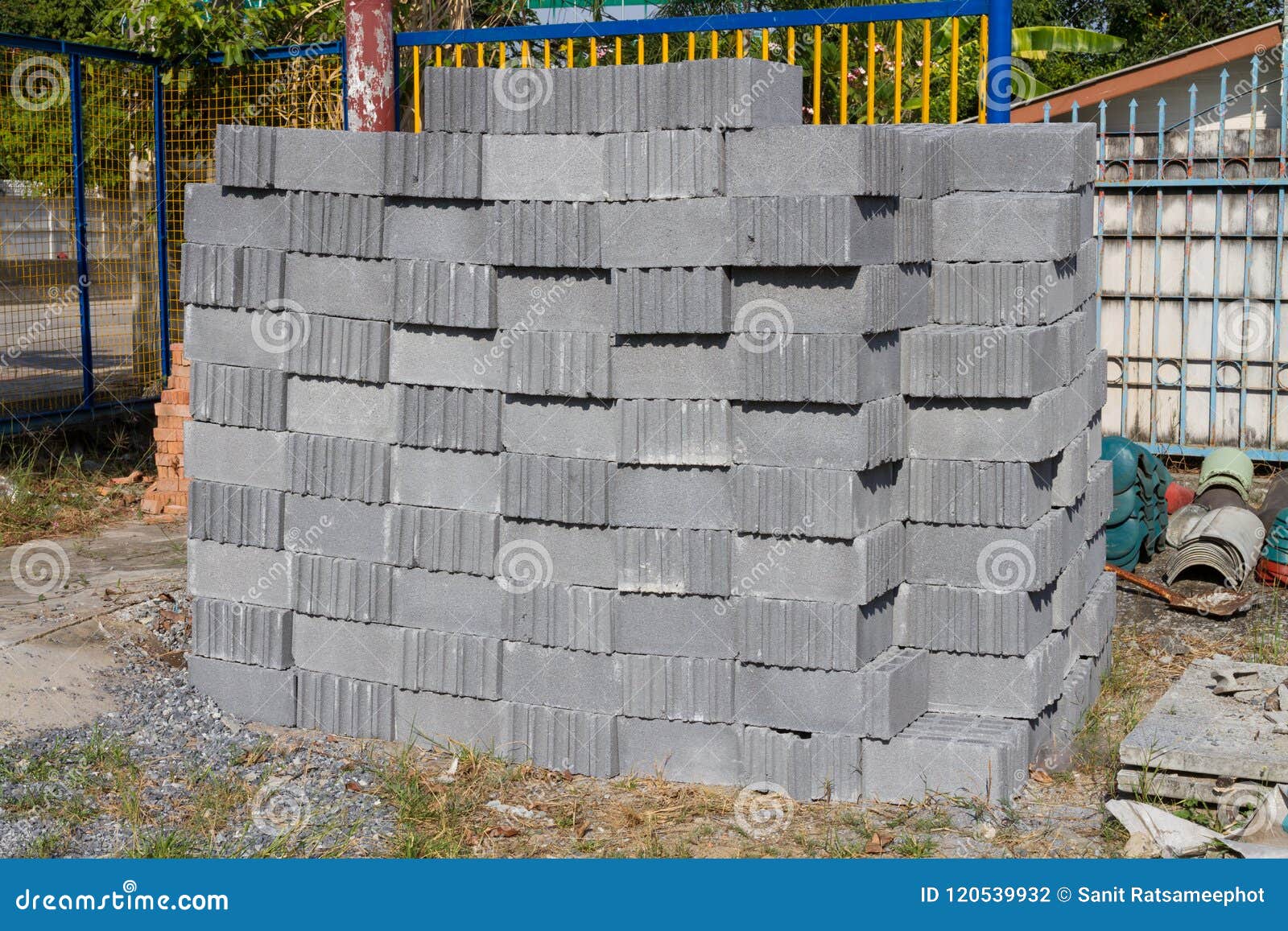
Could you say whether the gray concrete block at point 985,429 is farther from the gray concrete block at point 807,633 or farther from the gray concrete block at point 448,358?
the gray concrete block at point 448,358

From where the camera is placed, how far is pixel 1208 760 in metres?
4.73

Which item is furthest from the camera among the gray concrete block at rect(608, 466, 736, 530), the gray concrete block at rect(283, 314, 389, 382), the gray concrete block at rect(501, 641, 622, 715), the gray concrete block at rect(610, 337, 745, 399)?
the gray concrete block at rect(283, 314, 389, 382)

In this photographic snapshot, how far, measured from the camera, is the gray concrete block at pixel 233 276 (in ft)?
17.7

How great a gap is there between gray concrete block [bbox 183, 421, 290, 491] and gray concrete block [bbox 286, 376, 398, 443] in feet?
0.40

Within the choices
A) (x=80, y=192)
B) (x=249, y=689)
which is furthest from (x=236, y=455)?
(x=80, y=192)

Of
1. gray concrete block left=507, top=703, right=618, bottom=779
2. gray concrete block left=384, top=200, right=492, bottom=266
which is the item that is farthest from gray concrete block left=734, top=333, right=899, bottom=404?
gray concrete block left=507, top=703, right=618, bottom=779

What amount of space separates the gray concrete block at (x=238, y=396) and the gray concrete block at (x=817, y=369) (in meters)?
1.83

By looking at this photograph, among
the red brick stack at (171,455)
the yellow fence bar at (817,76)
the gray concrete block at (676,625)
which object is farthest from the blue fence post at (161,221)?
the gray concrete block at (676,625)

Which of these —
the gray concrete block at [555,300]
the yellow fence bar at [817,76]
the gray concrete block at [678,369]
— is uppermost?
the yellow fence bar at [817,76]

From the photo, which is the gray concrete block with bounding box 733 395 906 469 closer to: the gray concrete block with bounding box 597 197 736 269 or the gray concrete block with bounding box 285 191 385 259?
the gray concrete block with bounding box 597 197 736 269

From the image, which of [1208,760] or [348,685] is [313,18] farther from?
[1208,760]

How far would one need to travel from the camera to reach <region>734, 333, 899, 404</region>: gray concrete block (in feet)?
15.1

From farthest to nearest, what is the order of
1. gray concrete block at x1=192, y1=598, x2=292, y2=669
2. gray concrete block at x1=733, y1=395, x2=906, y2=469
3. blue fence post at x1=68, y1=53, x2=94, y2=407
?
blue fence post at x1=68, y1=53, x2=94, y2=407 → gray concrete block at x1=192, y1=598, x2=292, y2=669 → gray concrete block at x1=733, y1=395, x2=906, y2=469

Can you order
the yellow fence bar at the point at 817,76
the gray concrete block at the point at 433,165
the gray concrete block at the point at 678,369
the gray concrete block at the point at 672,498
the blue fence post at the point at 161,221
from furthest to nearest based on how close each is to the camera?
1. the blue fence post at the point at 161,221
2. the yellow fence bar at the point at 817,76
3. the gray concrete block at the point at 433,165
4. the gray concrete block at the point at 672,498
5. the gray concrete block at the point at 678,369
